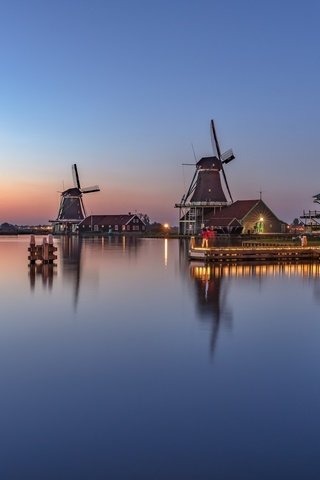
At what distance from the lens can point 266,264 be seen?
29.4m

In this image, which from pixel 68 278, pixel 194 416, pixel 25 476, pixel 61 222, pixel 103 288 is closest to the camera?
pixel 25 476

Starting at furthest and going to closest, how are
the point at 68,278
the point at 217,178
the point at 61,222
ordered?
the point at 61,222
the point at 217,178
the point at 68,278

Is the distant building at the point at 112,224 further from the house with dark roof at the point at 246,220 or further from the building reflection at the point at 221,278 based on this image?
the building reflection at the point at 221,278

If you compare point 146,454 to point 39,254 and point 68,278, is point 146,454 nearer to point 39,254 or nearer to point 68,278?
point 68,278

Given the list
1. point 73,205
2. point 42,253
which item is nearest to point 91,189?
point 73,205

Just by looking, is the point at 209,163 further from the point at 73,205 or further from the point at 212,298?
the point at 212,298

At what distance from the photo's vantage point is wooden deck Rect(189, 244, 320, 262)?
1187 inches

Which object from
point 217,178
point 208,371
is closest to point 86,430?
point 208,371

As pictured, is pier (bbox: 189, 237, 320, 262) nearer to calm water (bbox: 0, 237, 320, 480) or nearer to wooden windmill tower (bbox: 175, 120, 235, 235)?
calm water (bbox: 0, 237, 320, 480)

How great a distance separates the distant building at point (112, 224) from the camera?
100750 mm

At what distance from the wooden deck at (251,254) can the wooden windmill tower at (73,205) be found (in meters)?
74.6

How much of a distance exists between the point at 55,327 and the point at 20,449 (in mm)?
6399

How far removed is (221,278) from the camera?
854 inches

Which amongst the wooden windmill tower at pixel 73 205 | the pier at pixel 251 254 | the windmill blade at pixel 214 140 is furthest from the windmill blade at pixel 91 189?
the pier at pixel 251 254
